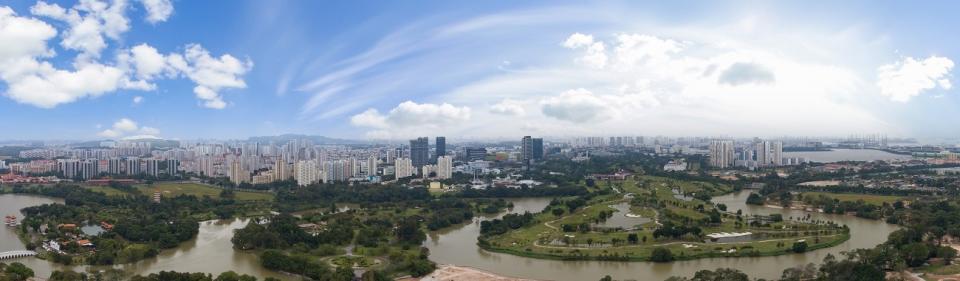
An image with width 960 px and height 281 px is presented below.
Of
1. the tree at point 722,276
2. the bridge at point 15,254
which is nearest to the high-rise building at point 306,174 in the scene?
the bridge at point 15,254

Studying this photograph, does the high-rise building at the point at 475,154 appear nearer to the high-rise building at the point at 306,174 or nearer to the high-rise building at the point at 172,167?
the high-rise building at the point at 306,174

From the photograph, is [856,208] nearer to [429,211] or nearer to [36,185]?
[429,211]

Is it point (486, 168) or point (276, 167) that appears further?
point (486, 168)

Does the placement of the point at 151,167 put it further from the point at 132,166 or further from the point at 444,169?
the point at 444,169

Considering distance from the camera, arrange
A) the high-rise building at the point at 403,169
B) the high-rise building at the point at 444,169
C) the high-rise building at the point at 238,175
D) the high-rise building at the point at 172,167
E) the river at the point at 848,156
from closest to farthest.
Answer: the high-rise building at the point at 238,175 → the high-rise building at the point at 403,169 → the high-rise building at the point at 444,169 → the high-rise building at the point at 172,167 → the river at the point at 848,156

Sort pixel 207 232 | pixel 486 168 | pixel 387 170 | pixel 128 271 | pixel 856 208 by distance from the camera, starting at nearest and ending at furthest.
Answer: pixel 128 271
pixel 207 232
pixel 856 208
pixel 387 170
pixel 486 168

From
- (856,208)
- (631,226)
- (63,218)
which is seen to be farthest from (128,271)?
(856,208)

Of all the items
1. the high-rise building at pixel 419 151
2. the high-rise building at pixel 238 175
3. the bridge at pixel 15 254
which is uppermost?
the high-rise building at pixel 419 151

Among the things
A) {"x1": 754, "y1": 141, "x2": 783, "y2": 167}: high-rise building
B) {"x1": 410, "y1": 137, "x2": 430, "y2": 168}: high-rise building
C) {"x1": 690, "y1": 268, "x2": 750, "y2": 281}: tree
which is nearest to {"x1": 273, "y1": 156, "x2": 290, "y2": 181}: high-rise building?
{"x1": 410, "y1": 137, "x2": 430, "y2": 168}: high-rise building
